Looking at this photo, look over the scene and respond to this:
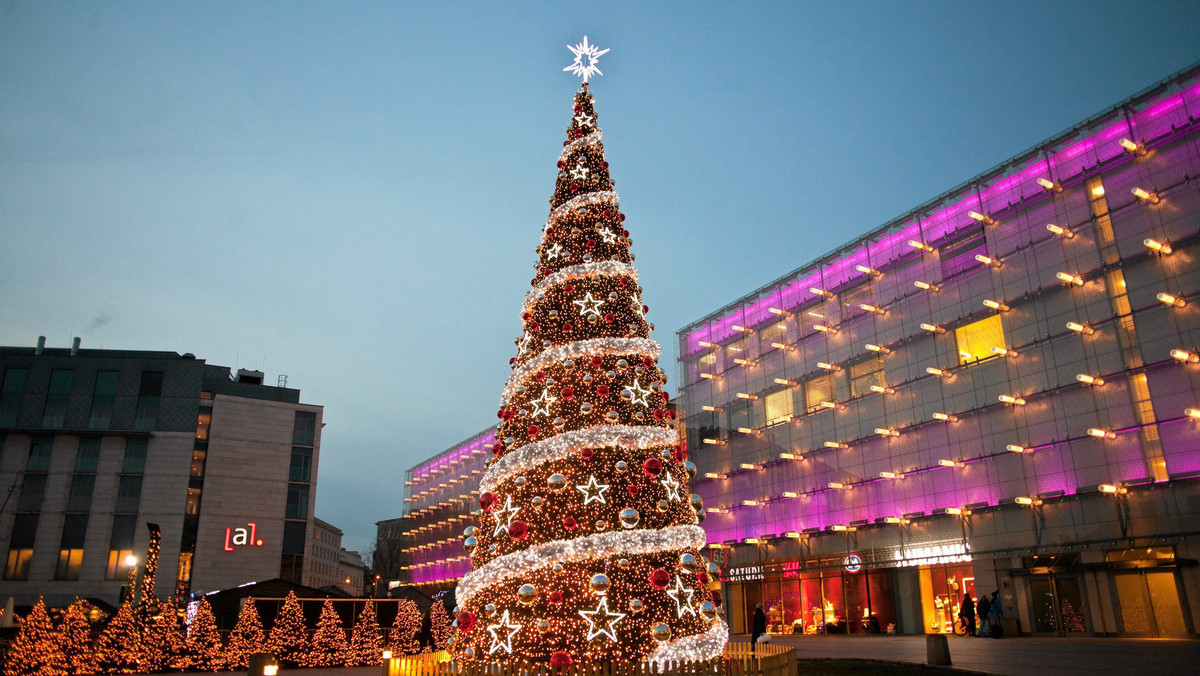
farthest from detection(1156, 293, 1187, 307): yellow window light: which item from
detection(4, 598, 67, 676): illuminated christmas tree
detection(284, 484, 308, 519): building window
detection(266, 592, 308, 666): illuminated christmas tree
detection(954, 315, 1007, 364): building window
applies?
detection(284, 484, 308, 519): building window

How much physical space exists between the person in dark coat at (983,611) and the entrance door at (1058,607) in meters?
1.59

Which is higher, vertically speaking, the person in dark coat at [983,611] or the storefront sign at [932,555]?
the storefront sign at [932,555]

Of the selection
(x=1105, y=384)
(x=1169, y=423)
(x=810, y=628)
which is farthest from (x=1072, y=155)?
(x=810, y=628)

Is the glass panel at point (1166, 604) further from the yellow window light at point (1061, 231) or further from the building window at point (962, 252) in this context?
the building window at point (962, 252)

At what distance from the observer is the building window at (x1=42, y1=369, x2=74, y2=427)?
4788 cm

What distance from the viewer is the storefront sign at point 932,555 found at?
97.3ft

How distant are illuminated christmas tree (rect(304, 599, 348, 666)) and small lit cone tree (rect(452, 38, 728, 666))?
14010 millimetres

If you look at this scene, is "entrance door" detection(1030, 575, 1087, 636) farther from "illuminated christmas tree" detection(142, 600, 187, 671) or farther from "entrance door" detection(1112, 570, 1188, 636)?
"illuminated christmas tree" detection(142, 600, 187, 671)

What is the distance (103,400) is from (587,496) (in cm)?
5052

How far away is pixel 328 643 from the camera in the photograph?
902 inches

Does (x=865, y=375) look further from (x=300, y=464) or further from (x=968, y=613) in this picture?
(x=300, y=464)

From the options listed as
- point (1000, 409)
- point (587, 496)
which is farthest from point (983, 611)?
point (587, 496)

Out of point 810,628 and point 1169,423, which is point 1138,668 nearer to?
point 1169,423

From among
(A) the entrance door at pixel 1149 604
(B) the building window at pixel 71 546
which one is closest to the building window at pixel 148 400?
(B) the building window at pixel 71 546
